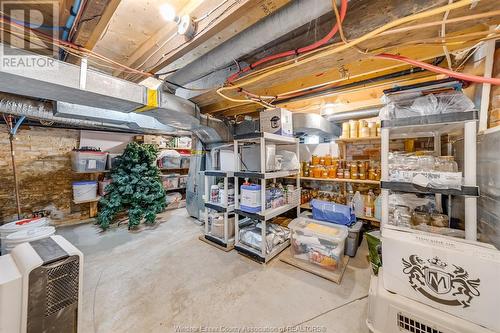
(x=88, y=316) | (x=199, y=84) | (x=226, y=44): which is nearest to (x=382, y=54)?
(x=226, y=44)

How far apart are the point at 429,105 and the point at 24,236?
411 cm

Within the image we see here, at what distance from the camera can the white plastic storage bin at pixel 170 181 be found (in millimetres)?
4750

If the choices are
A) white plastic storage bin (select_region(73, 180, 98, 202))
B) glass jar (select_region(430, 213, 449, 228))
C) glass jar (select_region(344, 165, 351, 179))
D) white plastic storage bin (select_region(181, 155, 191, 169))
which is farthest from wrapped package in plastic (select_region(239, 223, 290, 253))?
white plastic storage bin (select_region(181, 155, 191, 169))

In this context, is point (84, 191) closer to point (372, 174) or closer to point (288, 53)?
point (288, 53)

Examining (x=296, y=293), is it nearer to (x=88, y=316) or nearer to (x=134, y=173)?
(x=88, y=316)

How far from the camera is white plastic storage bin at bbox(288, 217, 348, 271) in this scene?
6.51 feet

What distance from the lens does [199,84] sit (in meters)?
2.20

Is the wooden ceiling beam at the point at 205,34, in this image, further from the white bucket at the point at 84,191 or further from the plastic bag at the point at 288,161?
the white bucket at the point at 84,191

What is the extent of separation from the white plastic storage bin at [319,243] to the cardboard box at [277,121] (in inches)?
49.0

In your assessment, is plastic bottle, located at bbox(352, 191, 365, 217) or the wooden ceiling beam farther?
plastic bottle, located at bbox(352, 191, 365, 217)

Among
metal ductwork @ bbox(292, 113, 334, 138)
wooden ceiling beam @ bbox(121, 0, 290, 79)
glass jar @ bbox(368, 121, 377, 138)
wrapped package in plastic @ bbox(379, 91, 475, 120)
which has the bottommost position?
wrapped package in plastic @ bbox(379, 91, 475, 120)

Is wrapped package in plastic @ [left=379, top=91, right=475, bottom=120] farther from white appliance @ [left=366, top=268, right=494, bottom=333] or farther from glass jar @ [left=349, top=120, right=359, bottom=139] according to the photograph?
glass jar @ [left=349, top=120, right=359, bottom=139]

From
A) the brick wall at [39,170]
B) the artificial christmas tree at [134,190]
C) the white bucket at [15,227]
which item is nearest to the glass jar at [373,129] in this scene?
the artificial christmas tree at [134,190]

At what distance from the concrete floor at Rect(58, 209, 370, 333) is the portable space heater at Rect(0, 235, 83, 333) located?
2.11ft
